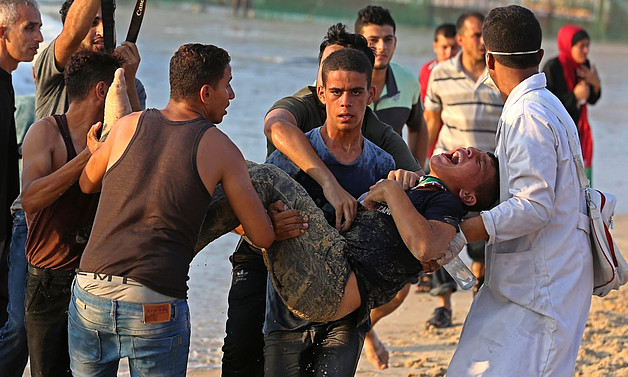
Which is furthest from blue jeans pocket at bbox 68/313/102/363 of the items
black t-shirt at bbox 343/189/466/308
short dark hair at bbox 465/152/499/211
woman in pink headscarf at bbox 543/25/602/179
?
woman in pink headscarf at bbox 543/25/602/179

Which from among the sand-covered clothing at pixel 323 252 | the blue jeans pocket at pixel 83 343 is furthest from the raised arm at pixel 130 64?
the blue jeans pocket at pixel 83 343

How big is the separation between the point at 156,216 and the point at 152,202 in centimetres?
5

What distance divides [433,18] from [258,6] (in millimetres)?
8030

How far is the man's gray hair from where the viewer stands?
475 cm

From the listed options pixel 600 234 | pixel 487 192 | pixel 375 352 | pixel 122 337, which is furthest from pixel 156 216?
pixel 375 352

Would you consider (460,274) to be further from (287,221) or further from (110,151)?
(110,151)

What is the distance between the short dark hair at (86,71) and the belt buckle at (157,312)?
1146 millimetres

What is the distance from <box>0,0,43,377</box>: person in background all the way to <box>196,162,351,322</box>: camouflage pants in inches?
51.1

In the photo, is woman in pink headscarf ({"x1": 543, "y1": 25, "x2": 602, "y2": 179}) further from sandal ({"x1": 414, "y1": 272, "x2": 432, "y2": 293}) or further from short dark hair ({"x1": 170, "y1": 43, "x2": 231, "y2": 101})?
short dark hair ({"x1": 170, "y1": 43, "x2": 231, "y2": 101})

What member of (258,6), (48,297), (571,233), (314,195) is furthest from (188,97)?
(258,6)

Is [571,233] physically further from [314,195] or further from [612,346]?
[612,346]

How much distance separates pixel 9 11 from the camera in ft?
15.6

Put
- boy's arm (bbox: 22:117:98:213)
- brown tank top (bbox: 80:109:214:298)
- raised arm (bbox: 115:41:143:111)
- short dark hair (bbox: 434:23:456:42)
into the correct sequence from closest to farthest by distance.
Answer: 1. brown tank top (bbox: 80:109:214:298)
2. boy's arm (bbox: 22:117:98:213)
3. raised arm (bbox: 115:41:143:111)
4. short dark hair (bbox: 434:23:456:42)

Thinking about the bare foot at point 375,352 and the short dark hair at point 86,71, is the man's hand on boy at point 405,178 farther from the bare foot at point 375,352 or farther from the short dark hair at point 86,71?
the bare foot at point 375,352
